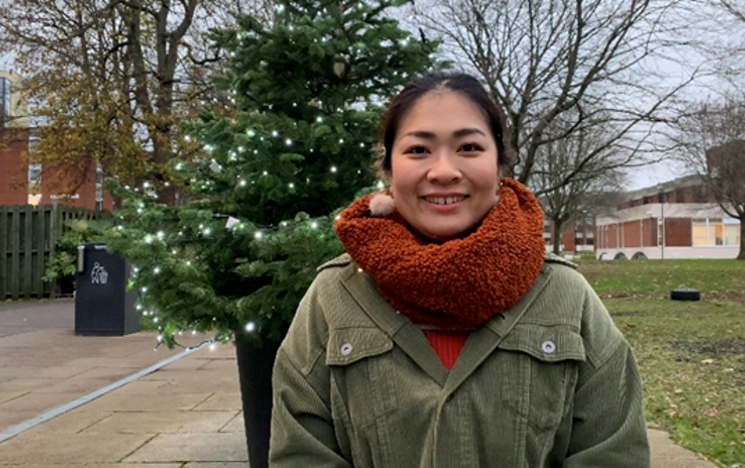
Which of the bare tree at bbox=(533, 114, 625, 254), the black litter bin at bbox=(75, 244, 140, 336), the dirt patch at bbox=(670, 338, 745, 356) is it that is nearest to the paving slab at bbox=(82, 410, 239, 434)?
the bare tree at bbox=(533, 114, 625, 254)

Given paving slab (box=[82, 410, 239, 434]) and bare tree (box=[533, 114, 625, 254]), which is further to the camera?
bare tree (box=[533, 114, 625, 254])

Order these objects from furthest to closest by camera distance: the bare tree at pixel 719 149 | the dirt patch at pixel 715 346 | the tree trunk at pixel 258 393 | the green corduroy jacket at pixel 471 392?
the bare tree at pixel 719 149, the dirt patch at pixel 715 346, the tree trunk at pixel 258 393, the green corduroy jacket at pixel 471 392

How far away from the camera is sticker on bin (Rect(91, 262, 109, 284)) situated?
33.9 ft

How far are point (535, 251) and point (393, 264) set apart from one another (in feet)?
1.17

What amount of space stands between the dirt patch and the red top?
7791 mm

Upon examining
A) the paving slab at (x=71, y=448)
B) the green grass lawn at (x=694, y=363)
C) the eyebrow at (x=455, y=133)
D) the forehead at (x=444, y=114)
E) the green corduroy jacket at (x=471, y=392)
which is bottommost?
the paving slab at (x=71, y=448)

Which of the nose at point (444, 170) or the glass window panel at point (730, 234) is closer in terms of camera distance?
the nose at point (444, 170)

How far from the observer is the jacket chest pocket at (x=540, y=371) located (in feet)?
5.18

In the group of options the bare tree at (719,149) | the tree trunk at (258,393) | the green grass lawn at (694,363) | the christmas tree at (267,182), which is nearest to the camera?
the christmas tree at (267,182)

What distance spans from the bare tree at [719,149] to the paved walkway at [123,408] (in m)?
11.5

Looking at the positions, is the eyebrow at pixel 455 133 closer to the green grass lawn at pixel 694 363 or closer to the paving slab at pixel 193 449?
the paving slab at pixel 193 449

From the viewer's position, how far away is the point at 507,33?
16078mm

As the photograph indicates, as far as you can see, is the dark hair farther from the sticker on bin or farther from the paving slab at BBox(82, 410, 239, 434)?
the sticker on bin

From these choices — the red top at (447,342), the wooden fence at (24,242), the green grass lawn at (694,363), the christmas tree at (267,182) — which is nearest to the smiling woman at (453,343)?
the red top at (447,342)
